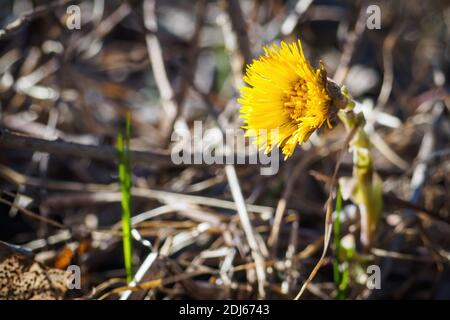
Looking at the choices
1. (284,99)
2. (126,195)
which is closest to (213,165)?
(126,195)

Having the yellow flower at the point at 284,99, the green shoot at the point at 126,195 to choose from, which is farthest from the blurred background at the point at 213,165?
the yellow flower at the point at 284,99

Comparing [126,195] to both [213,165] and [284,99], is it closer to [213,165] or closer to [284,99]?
[213,165]

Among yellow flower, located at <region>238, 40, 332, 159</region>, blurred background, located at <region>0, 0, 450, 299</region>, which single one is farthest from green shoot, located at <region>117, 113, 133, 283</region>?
yellow flower, located at <region>238, 40, 332, 159</region>

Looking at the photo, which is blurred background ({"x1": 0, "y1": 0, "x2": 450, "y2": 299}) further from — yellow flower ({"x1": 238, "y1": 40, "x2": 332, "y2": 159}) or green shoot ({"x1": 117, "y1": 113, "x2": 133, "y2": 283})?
yellow flower ({"x1": 238, "y1": 40, "x2": 332, "y2": 159})

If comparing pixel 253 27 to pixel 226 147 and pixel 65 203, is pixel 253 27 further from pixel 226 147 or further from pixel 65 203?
pixel 65 203

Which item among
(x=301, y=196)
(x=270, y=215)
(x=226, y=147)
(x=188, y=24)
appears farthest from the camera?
(x=188, y=24)

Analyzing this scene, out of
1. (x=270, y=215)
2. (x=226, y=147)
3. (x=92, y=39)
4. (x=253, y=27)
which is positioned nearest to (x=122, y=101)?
(x=92, y=39)
